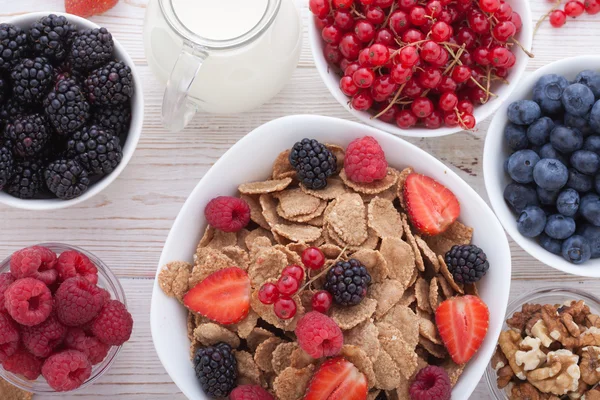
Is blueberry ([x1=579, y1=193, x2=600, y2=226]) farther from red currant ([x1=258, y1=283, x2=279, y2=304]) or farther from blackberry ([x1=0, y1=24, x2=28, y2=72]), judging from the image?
blackberry ([x1=0, y1=24, x2=28, y2=72])

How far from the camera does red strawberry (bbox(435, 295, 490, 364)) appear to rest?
123 cm

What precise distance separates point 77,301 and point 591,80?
3.15ft

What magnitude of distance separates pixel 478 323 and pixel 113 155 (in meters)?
0.69

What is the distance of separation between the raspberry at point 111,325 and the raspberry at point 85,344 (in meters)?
0.01

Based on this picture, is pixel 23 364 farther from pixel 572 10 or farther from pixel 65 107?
pixel 572 10

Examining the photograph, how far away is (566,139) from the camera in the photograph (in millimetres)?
1285

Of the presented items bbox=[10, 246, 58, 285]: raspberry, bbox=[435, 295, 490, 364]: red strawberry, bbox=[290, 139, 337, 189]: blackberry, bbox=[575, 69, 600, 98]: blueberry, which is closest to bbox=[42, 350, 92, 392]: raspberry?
bbox=[10, 246, 58, 285]: raspberry

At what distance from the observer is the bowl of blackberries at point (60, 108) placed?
1.31 m

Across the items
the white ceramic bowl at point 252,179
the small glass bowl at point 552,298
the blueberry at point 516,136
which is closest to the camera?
the white ceramic bowl at point 252,179

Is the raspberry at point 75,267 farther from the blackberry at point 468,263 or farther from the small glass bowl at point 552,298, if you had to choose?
the small glass bowl at point 552,298

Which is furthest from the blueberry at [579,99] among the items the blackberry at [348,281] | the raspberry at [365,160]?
→ the blackberry at [348,281]

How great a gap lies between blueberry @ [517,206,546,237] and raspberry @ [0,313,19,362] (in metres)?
0.88

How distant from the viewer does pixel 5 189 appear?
4.47 feet

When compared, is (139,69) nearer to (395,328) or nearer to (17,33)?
(17,33)
